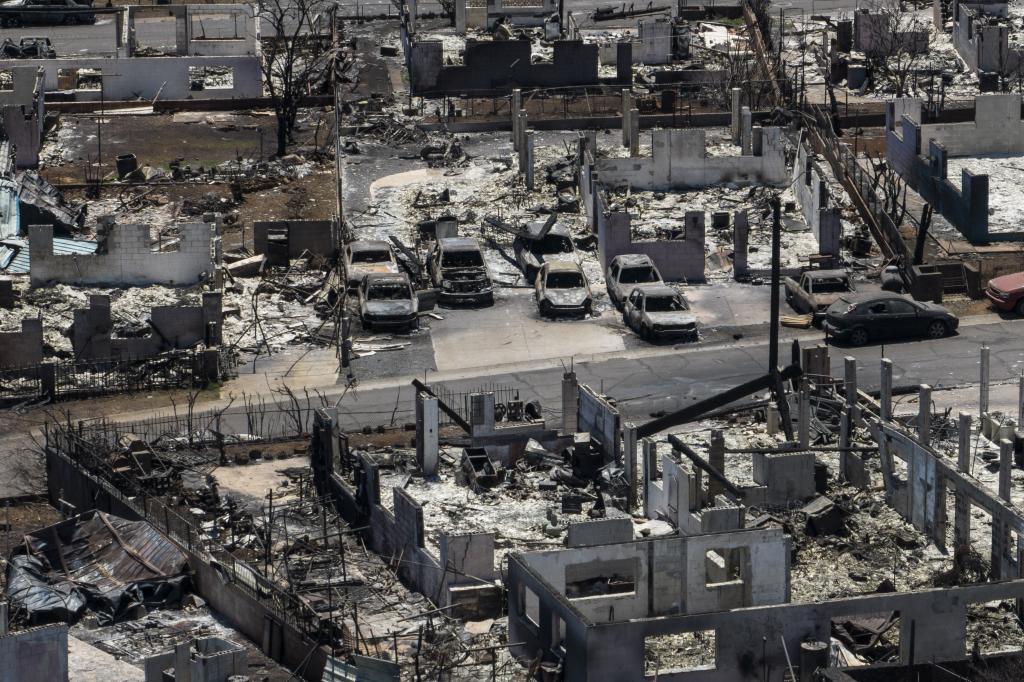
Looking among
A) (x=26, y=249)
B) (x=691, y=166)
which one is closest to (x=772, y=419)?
(x=691, y=166)

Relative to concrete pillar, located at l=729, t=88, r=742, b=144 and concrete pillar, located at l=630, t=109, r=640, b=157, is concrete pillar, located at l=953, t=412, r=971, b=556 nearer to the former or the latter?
concrete pillar, located at l=630, t=109, r=640, b=157

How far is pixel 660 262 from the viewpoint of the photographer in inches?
2884

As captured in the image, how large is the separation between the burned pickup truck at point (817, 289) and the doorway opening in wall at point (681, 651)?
20.3 metres

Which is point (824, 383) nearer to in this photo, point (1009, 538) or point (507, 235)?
point (1009, 538)

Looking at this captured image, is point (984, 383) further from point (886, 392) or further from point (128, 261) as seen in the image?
point (128, 261)

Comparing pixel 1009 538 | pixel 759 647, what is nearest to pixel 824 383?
pixel 1009 538

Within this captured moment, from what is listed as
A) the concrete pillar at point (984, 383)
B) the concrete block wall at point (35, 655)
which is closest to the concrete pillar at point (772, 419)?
the concrete pillar at point (984, 383)

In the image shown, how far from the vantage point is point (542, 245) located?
245ft

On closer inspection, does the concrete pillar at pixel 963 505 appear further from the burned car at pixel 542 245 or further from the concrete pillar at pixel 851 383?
the burned car at pixel 542 245

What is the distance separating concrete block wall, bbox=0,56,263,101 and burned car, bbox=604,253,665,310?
83.0ft

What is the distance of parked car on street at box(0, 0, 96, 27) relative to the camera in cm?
10388

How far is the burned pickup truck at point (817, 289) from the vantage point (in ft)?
229

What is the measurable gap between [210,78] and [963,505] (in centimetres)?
4627

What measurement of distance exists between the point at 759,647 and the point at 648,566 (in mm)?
3500
